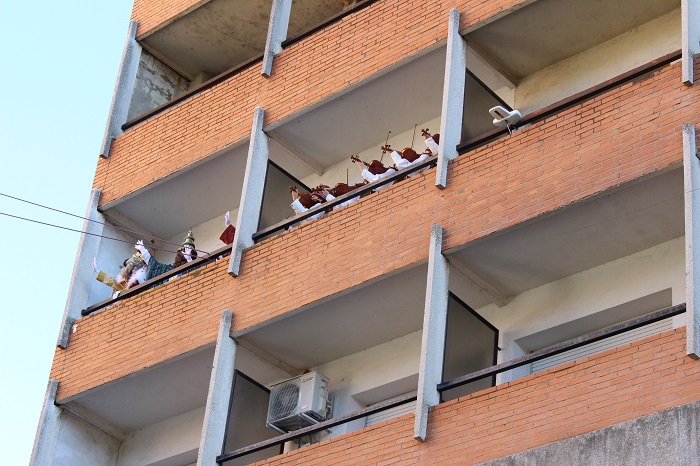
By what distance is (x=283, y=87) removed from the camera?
852 inches

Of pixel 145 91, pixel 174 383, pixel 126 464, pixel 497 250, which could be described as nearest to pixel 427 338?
pixel 497 250

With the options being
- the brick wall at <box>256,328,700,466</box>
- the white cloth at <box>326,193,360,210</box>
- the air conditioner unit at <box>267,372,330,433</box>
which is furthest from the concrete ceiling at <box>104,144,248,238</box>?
the brick wall at <box>256,328,700,466</box>

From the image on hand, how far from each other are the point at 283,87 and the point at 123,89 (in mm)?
4177

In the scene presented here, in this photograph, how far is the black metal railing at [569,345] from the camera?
15.0 m

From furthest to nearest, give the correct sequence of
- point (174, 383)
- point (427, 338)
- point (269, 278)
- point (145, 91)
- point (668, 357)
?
1. point (145, 91)
2. point (174, 383)
3. point (269, 278)
4. point (427, 338)
5. point (668, 357)

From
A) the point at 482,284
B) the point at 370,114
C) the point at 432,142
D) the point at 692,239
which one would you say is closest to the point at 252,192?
the point at 370,114

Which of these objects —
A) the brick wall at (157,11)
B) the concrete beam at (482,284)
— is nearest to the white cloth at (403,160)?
the concrete beam at (482,284)

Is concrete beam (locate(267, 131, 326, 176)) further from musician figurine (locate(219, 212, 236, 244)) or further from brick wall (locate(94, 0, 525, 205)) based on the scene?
musician figurine (locate(219, 212, 236, 244))

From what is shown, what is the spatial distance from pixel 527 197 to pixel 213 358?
5.31 metres

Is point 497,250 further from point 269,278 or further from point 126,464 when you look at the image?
point 126,464

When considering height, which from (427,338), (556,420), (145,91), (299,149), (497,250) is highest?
(145,91)

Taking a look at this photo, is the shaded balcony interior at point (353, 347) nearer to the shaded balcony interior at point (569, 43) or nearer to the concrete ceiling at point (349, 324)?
the concrete ceiling at point (349, 324)

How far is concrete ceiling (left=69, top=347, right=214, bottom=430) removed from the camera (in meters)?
20.5

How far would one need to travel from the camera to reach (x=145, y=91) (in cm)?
2531
